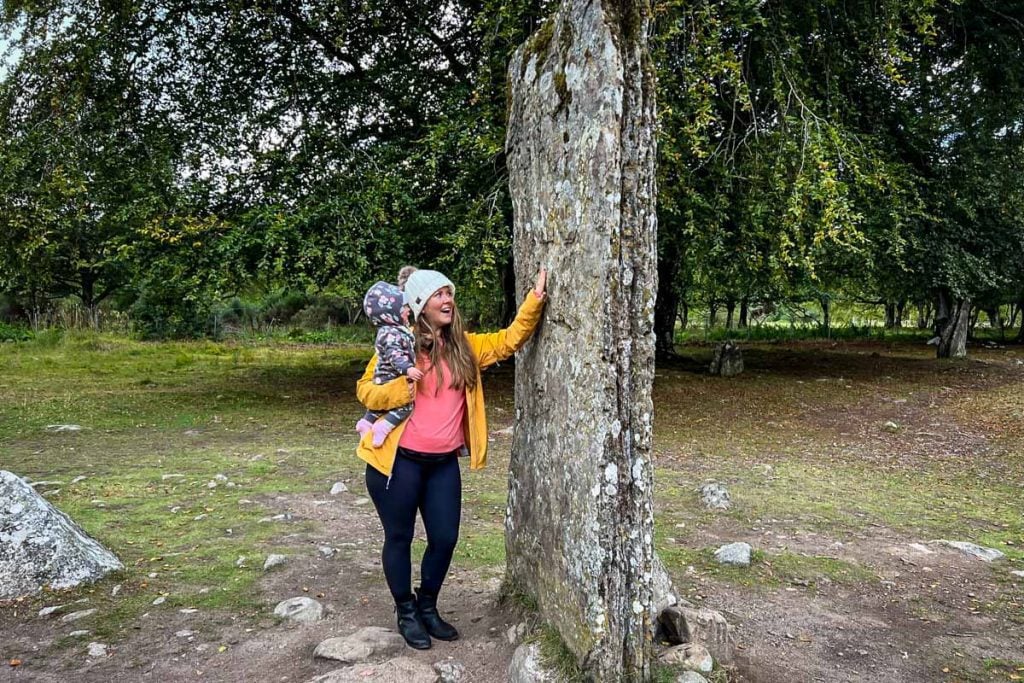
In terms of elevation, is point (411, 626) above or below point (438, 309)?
below

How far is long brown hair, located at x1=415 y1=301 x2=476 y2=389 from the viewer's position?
367 centimetres

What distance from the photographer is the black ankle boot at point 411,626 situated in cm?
379

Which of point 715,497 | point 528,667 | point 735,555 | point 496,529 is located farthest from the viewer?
point 715,497

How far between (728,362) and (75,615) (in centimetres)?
1413

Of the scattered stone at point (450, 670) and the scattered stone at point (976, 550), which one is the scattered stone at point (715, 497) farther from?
the scattered stone at point (450, 670)

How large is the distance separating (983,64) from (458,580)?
1391 cm

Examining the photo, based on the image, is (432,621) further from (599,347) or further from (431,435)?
(599,347)

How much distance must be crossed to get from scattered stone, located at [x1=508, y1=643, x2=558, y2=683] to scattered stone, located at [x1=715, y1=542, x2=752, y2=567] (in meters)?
2.30

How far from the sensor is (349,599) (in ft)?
14.8

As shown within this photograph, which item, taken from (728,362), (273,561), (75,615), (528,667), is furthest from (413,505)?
(728,362)

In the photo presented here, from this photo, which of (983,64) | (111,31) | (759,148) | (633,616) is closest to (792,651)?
(633,616)

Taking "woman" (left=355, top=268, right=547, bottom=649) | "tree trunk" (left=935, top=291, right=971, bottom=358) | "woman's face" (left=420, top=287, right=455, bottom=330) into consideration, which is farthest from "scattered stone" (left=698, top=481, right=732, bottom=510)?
"tree trunk" (left=935, top=291, right=971, bottom=358)

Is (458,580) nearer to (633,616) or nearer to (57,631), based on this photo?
(633,616)

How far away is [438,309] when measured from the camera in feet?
12.1
